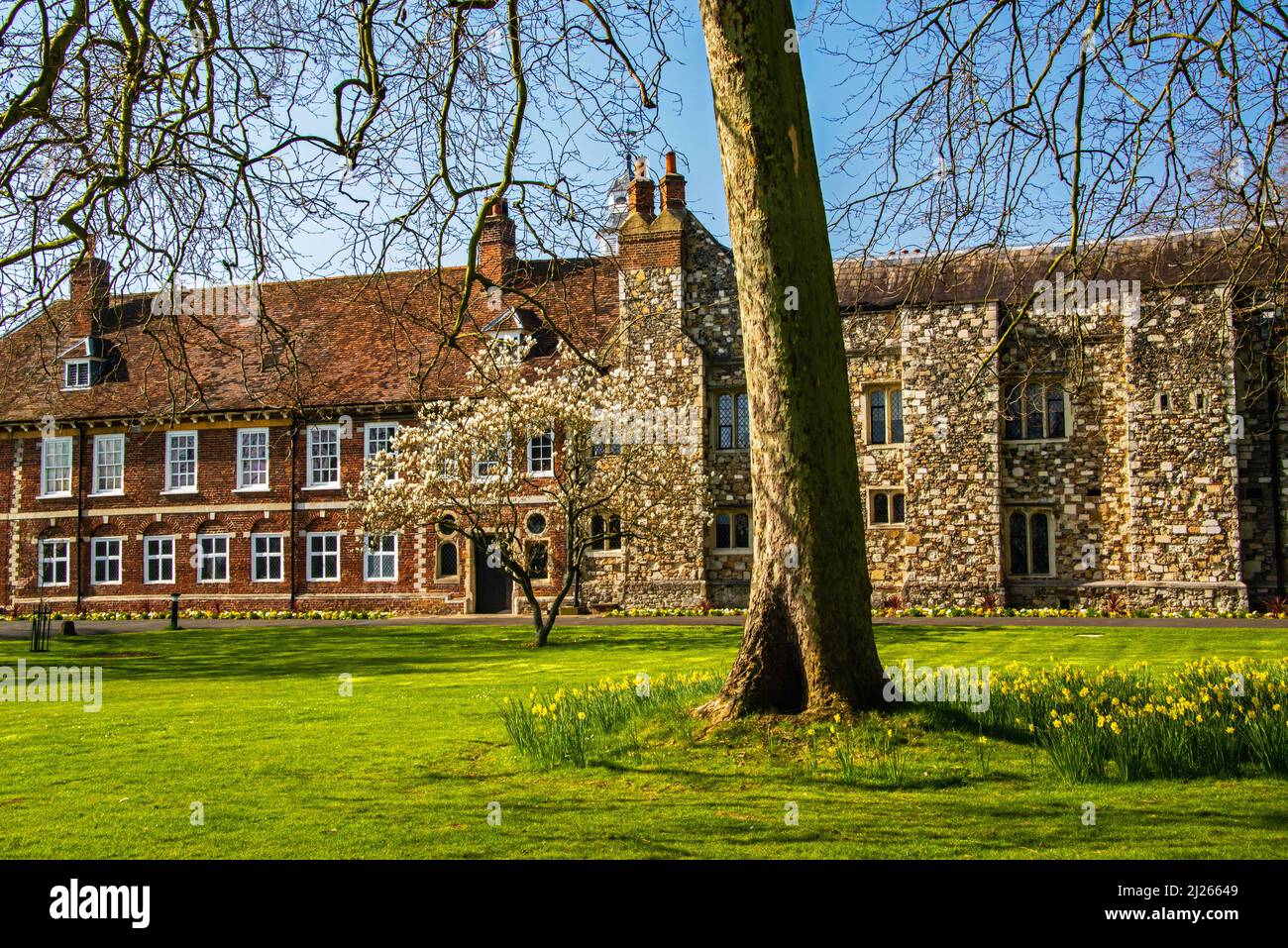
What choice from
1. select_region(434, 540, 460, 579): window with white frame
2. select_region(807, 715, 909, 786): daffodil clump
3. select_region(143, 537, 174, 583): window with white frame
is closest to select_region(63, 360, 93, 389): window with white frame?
select_region(143, 537, 174, 583): window with white frame

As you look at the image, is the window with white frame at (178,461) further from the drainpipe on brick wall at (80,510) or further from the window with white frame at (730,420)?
the window with white frame at (730,420)

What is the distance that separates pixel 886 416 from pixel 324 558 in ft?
56.5

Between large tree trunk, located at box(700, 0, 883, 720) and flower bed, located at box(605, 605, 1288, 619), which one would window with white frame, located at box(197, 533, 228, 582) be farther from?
large tree trunk, located at box(700, 0, 883, 720)

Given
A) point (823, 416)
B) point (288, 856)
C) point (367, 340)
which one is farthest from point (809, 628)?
point (367, 340)

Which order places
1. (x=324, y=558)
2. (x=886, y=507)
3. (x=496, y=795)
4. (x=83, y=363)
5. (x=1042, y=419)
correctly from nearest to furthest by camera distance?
(x=496, y=795) → (x=1042, y=419) → (x=886, y=507) → (x=324, y=558) → (x=83, y=363)

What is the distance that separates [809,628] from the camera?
8359 mm

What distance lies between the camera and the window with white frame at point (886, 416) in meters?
30.8

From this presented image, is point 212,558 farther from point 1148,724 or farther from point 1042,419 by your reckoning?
point 1148,724

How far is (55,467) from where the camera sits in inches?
1399

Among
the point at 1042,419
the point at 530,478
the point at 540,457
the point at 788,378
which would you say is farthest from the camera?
the point at 540,457

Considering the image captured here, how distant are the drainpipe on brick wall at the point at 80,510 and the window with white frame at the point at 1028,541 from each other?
28269 millimetres

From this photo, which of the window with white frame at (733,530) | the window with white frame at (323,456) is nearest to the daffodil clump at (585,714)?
the window with white frame at (733,530)

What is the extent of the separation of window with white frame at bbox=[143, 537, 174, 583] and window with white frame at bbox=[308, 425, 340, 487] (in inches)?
209

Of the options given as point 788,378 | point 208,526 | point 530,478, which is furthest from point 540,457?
point 788,378
